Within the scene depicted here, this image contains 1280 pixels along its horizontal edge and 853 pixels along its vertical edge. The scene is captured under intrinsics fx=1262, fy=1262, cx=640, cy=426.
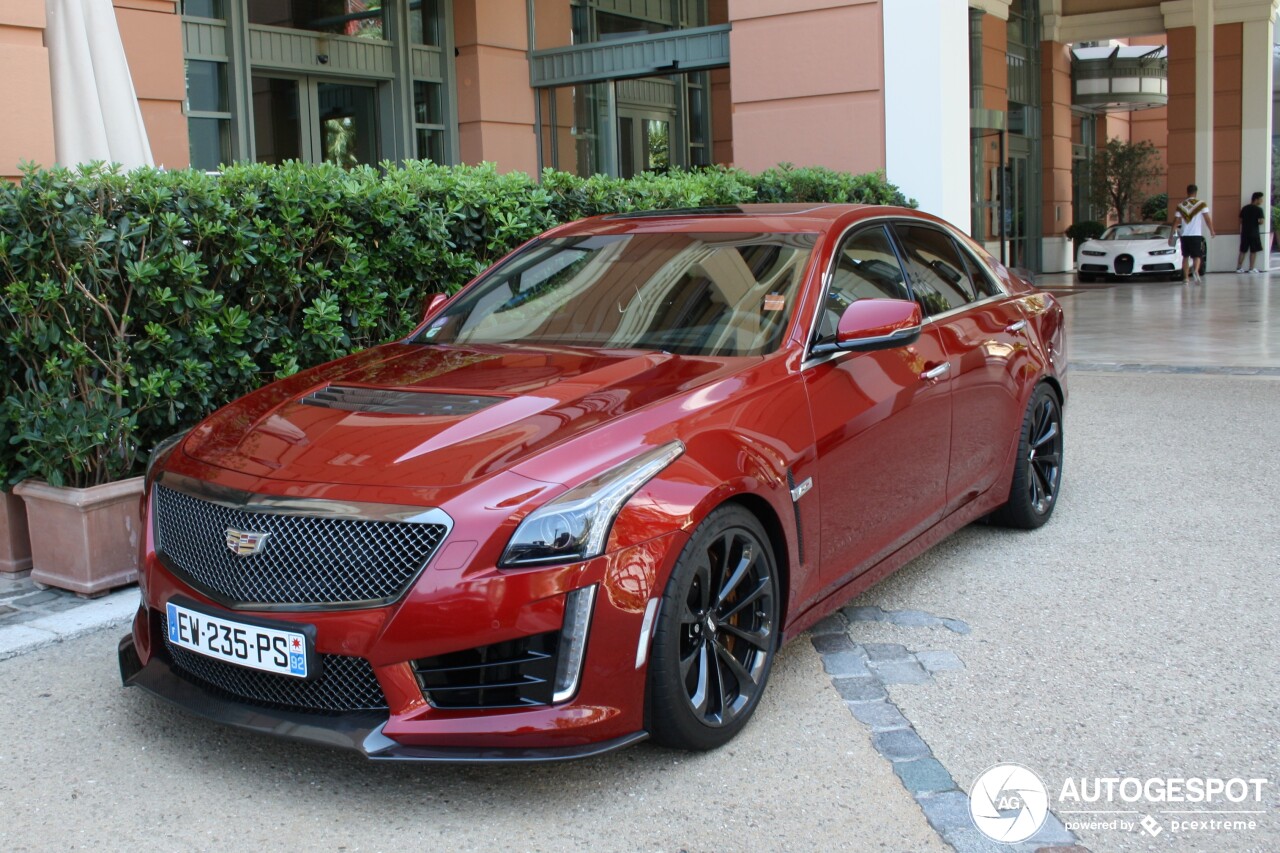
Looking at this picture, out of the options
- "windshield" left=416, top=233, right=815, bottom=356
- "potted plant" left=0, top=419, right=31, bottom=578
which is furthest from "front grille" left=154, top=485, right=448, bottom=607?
"potted plant" left=0, top=419, right=31, bottom=578

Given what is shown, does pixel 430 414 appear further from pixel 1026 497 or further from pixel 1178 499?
pixel 1178 499

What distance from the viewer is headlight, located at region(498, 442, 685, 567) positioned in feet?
10.2

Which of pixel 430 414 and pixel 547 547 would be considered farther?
pixel 430 414

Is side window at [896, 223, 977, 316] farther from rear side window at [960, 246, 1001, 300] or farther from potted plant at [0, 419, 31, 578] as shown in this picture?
potted plant at [0, 419, 31, 578]

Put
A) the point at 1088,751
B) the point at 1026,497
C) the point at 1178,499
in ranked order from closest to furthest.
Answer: the point at 1088,751, the point at 1026,497, the point at 1178,499

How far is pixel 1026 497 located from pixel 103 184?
13.9 feet

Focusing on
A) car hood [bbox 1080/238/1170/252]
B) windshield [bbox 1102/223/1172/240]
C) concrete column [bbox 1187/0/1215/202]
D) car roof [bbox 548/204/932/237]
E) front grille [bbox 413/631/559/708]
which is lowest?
front grille [bbox 413/631/559/708]

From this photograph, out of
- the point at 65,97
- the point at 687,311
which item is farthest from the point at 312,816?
the point at 65,97

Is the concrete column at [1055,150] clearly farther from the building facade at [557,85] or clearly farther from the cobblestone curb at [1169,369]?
the cobblestone curb at [1169,369]

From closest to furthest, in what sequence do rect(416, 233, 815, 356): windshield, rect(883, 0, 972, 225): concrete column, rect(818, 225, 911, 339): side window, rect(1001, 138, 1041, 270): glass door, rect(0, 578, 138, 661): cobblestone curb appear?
1. rect(416, 233, 815, 356): windshield
2. rect(818, 225, 911, 339): side window
3. rect(0, 578, 138, 661): cobblestone curb
4. rect(883, 0, 972, 225): concrete column
5. rect(1001, 138, 1041, 270): glass door

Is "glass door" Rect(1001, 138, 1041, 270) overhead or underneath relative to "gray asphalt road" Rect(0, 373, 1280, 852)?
overhead

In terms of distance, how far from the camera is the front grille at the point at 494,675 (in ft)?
10.3

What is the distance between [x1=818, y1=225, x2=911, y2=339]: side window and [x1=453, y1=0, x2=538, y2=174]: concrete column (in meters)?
9.76

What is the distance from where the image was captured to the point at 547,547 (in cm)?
313
